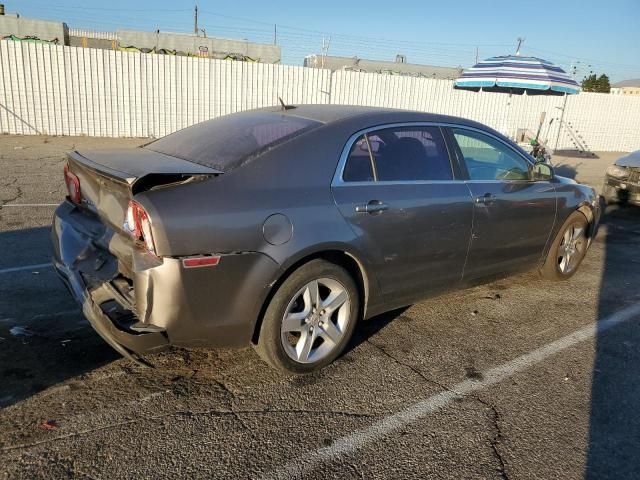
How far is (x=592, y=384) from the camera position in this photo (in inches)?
136

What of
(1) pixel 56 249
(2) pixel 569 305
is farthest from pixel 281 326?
(2) pixel 569 305

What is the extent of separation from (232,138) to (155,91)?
12.2m

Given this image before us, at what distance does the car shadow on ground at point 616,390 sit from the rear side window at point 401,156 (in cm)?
177

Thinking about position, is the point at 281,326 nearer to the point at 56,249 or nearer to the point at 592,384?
the point at 56,249

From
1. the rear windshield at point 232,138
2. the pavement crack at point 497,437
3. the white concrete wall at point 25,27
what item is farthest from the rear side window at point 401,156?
the white concrete wall at point 25,27

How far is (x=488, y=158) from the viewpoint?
452cm

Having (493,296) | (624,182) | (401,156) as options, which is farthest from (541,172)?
(624,182)

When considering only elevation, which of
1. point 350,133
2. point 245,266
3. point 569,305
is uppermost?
point 350,133

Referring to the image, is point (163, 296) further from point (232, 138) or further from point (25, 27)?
point (25, 27)

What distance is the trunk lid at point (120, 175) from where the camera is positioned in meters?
2.79

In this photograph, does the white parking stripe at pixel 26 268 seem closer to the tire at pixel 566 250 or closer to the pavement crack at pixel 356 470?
the pavement crack at pixel 356 470

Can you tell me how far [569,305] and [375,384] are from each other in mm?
2484

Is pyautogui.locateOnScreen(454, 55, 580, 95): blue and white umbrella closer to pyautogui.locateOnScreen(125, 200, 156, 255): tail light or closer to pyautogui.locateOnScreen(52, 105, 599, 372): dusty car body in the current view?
pyautogui.locateOnScreen(52, 105, 599, 372): dusty car body

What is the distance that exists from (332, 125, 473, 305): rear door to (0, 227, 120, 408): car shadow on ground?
1865 mm
